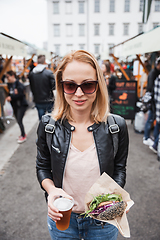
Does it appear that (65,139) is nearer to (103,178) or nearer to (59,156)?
(59,156)

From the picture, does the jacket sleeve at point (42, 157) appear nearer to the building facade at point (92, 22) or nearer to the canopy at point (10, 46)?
the canopy at point (10, 46)

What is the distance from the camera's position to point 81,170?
1221 millimetres

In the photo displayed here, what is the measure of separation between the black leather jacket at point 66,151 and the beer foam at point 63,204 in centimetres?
18

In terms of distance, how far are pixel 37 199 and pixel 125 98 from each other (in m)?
4.50

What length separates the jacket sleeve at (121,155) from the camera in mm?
1307

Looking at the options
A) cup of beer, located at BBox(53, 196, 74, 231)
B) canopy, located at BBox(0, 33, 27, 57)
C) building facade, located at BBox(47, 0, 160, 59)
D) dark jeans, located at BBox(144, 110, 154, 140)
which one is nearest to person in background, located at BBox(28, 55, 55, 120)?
canopy, located at BBox(0, 33, 27, 57)

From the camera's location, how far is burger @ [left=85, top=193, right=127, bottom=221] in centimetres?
102

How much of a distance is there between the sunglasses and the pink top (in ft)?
1.11

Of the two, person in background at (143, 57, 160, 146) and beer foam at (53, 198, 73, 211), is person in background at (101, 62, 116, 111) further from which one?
beer foam at (53, 198, 73, 211)

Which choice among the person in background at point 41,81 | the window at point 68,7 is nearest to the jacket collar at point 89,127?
the person in background at point 41,81

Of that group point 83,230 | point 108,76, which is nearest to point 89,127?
point 83,230

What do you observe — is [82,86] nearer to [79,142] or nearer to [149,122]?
[79,142]

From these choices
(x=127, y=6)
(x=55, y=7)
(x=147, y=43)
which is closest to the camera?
(x=147, y=43)

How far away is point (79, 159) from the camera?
1227 millimetres
